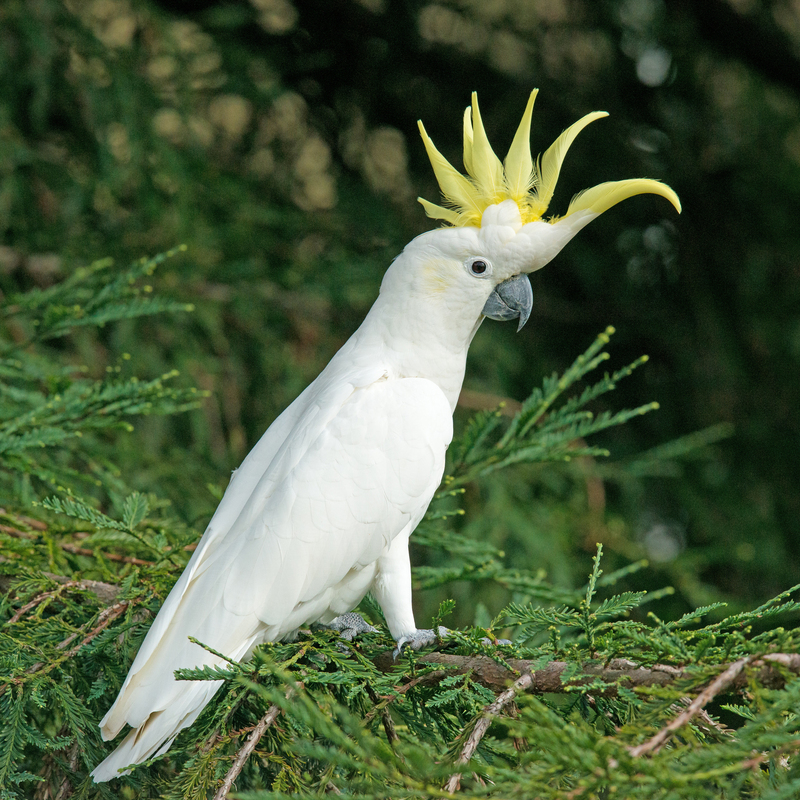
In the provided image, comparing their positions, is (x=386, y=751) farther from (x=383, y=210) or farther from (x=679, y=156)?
(x=679, y=156)

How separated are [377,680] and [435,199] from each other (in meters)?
2.95

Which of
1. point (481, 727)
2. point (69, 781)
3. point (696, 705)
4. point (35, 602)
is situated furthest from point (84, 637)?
point (696, 705)

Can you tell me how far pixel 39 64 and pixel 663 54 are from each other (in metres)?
2.87

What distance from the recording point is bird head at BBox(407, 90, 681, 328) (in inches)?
74.4

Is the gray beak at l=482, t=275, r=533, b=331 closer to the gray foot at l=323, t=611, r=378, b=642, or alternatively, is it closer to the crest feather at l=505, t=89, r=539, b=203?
the crest feather at l=505, t=89, r=539, b=203

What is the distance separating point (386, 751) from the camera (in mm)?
847

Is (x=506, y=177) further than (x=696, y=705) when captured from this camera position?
Yes

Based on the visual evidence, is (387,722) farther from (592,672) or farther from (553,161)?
(553,161)

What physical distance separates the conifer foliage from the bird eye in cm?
40

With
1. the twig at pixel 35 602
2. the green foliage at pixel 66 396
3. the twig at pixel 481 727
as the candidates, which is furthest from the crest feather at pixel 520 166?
the twig at pixel 35 602

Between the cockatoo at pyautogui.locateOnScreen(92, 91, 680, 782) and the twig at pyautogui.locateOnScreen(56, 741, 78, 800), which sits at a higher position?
the cockatoo at pyautogui.locateOnScreen(92, 91, 680, 782)

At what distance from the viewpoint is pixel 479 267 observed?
1.95 m

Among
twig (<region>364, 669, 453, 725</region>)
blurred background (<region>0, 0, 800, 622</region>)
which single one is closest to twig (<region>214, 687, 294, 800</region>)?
twig (<region>364, 669, 453, 725</region>)

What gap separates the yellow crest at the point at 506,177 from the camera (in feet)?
6.24
